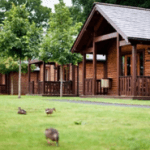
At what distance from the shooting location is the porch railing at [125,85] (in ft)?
59.8

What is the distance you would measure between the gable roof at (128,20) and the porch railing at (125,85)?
2435 mm

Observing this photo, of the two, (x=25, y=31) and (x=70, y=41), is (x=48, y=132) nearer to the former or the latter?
(x=25, y=31)

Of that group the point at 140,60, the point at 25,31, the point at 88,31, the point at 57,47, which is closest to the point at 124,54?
the point at 140,60

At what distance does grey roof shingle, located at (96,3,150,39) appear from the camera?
17372 millimetres

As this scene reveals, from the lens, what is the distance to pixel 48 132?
14.6 feet

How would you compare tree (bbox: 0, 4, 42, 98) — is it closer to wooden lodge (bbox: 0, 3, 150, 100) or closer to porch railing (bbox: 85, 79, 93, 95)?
wooden lodge (bbox: 0, 3, 150, 100)

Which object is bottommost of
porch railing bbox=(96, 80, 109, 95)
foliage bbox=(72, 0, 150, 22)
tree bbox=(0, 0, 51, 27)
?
porch railing bbox=(96, 80, 109, 95)

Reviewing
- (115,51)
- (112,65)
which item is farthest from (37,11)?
(115,51)

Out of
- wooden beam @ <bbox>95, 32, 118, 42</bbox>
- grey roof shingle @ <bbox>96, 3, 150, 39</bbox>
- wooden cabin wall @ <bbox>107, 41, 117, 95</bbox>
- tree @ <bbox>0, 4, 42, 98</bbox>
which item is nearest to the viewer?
grey roof shingle @ <bbox>96, 3, 150, 39</bbox>

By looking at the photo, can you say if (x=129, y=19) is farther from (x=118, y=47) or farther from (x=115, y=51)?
(x=115, y=51)

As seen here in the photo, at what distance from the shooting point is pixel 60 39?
76.9ft

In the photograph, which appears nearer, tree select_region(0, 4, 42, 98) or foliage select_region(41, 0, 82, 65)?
tree select_region(0, 4, 42, 98)

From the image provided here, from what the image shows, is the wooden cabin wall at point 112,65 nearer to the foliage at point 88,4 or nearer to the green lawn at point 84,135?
the foliage at point 88,4

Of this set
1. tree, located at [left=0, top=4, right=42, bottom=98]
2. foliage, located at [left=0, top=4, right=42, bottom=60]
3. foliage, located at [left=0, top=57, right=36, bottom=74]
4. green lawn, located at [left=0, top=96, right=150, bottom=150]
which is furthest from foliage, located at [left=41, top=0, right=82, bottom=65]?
green lawn, located at [left=0, top=96, right=150, bottom=150]
